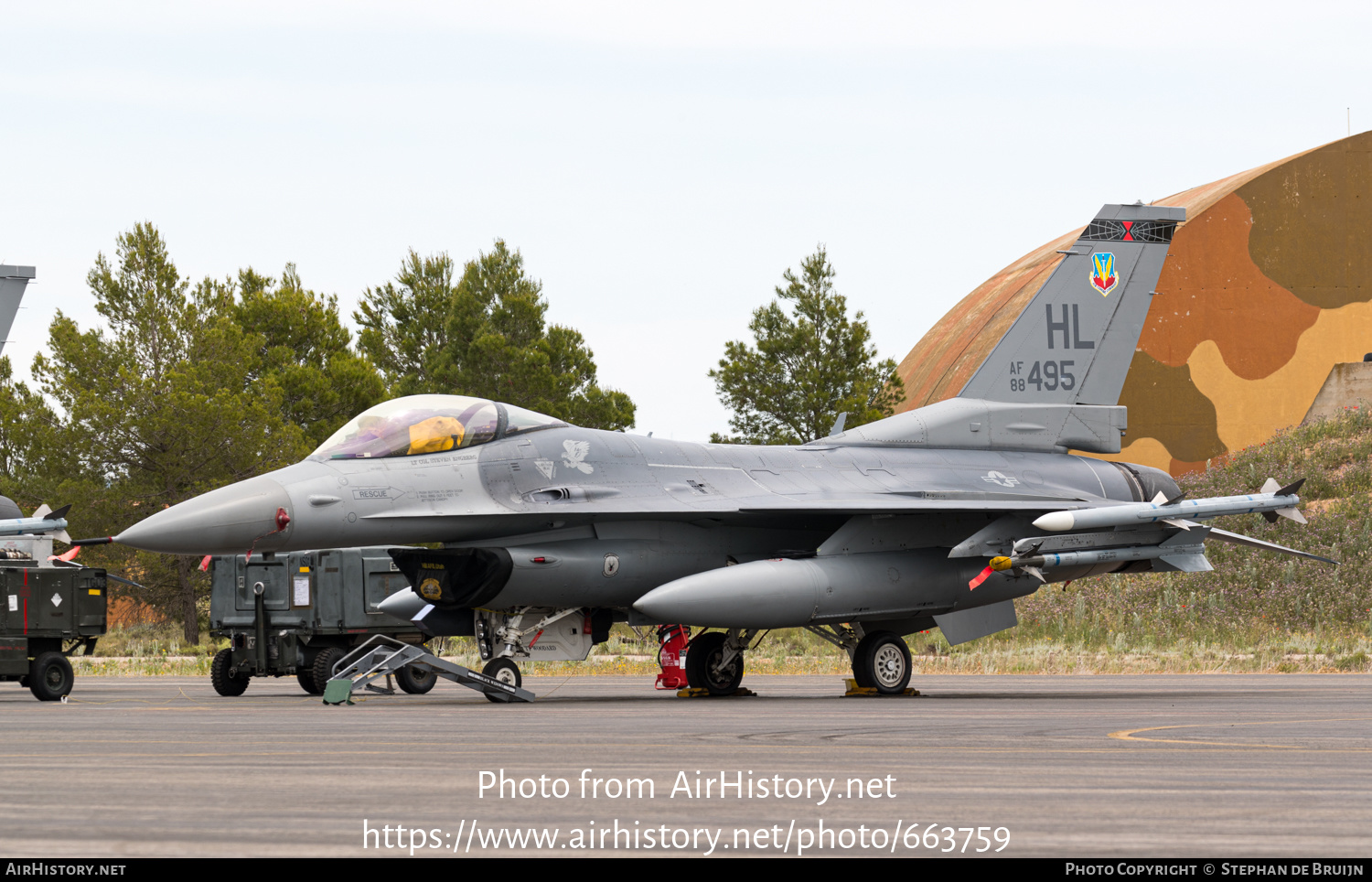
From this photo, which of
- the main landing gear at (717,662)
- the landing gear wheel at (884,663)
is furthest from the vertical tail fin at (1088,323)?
the main landing gear at (717,662)

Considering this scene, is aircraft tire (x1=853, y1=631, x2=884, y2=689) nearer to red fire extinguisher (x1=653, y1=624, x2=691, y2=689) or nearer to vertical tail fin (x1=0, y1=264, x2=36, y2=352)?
red fire extinguisher (x1=653, y1=624, x2=691, y2=689)

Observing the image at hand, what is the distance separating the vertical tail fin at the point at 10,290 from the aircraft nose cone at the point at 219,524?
22.1 feet

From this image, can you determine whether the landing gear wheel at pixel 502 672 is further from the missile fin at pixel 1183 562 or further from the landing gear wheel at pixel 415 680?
the missile fin at pixel 1183 562

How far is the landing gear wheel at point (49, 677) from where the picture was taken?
57.9 feet

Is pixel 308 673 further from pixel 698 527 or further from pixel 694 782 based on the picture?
pixel 694 782

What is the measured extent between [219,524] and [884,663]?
292 inches

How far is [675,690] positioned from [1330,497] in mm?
26560

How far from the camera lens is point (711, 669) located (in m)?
17.0

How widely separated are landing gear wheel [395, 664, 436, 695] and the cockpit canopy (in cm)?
383

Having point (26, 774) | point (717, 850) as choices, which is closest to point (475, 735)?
point (26, 774)

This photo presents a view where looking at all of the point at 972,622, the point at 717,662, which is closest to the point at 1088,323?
the point at 972,622

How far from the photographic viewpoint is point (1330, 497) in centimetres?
3853

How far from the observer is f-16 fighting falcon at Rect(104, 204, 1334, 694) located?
49.8 ft

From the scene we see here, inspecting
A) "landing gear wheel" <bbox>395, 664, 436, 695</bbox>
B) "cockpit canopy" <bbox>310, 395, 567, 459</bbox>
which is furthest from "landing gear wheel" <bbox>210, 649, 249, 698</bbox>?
"cockpit canopy" <bbox>310, 395, 567, 459</bbox>
